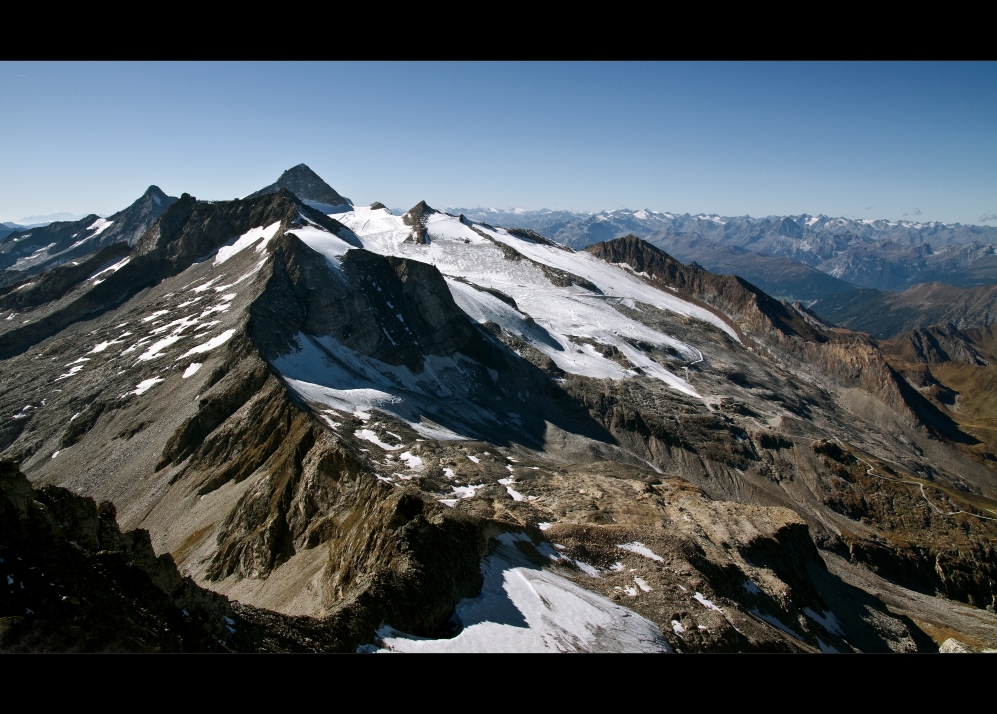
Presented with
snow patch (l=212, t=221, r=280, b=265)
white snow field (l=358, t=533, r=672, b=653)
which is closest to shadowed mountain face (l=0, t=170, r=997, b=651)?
white snow field (l=358, t=533, r=672, b=653)

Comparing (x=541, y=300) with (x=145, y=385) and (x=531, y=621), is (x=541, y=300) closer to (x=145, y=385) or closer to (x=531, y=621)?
(x=145, y=385)

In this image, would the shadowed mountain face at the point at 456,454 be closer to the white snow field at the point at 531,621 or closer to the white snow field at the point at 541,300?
the white snow field at the point at 531,621

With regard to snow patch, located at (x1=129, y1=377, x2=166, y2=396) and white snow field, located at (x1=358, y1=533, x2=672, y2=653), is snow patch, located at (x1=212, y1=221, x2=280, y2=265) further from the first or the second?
white snow field, located at (x1=358, y1=533, x2=672, y2=653)

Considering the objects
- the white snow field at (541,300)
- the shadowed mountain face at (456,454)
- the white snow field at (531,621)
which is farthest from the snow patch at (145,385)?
the white snow field at (531,621)

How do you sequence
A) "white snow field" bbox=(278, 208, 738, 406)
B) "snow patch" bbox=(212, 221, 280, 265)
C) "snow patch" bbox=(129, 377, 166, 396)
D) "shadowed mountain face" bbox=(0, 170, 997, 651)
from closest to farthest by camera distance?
1. "shadowed mountain face" bbox=(0, 170, 997, 651)
2. "snow patch" bbox=(129, 377, 166, 396)
3. "snow patch" bbox=(212, 221, 280, 265)
4. "white snow field" bbox=(278, 208, 738, 406)

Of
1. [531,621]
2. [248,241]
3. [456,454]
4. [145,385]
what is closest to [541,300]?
[248,241]

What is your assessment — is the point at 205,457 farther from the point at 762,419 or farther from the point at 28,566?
the point at 762,419
